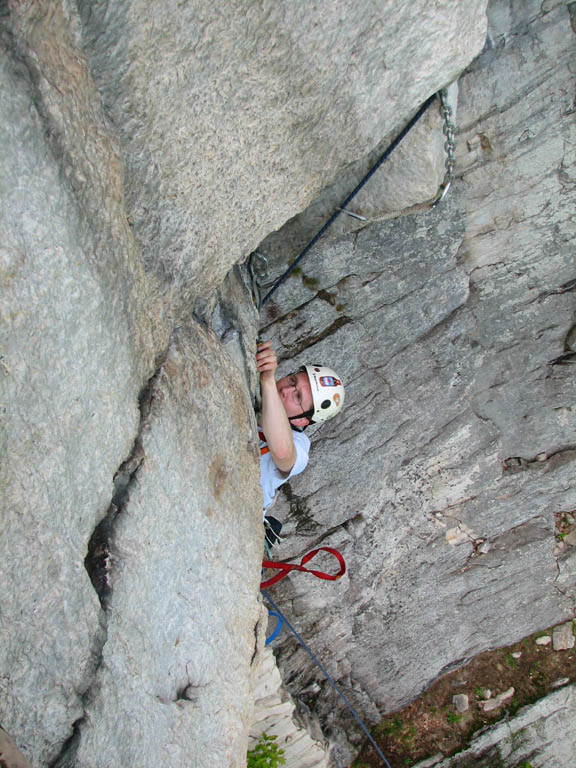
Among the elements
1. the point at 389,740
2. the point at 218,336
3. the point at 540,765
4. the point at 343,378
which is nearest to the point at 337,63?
the point at 218,336

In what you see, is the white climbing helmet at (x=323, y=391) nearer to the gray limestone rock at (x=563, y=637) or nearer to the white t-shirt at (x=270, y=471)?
the white t-shirt at (x=270, y=471)

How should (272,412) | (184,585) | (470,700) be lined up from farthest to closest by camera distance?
(470,700) → (272,412) → (184,585)

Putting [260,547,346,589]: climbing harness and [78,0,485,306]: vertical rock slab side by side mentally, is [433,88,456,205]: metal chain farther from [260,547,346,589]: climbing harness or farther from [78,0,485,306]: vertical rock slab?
[260,547,346,589]: climbing harness

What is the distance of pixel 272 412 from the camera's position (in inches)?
162

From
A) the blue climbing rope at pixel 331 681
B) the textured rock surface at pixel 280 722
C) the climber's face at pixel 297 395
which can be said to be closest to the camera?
the climber's face at pixel 297 395

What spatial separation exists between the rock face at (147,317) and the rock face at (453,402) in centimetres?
154

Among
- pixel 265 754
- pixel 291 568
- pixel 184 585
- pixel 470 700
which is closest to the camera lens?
pixel 184 585

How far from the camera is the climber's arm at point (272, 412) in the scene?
4.11m

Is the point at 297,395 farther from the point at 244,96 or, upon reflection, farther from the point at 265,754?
the point at 265,754

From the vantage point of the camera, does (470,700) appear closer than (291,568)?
No

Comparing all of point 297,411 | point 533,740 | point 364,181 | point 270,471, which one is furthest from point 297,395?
point 533,740

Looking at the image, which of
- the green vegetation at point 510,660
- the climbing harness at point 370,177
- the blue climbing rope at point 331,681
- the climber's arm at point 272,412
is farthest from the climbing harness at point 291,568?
the green vegetation at point 510,660

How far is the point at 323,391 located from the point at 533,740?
4997mm

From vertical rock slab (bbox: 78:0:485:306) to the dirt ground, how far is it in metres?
5.85
